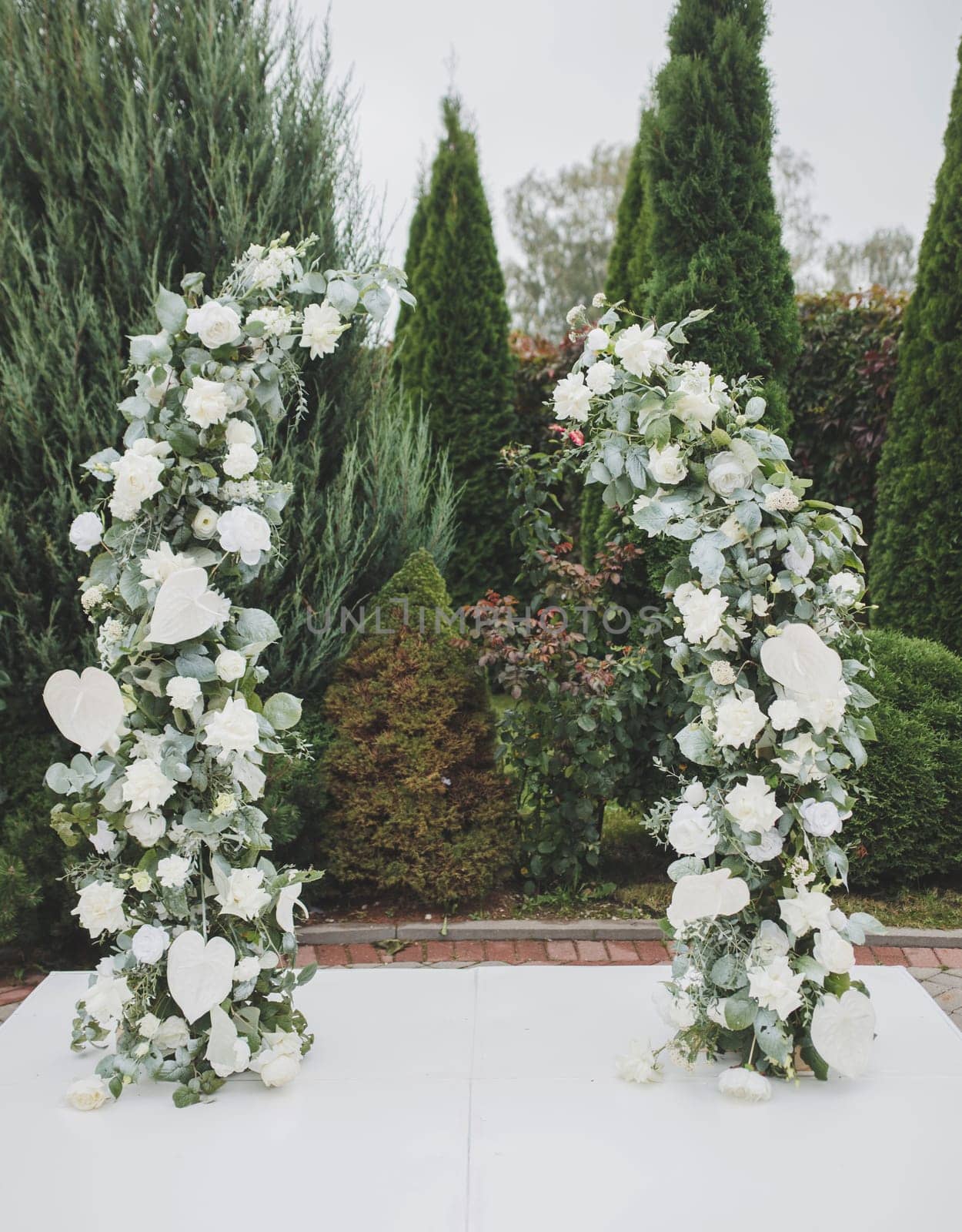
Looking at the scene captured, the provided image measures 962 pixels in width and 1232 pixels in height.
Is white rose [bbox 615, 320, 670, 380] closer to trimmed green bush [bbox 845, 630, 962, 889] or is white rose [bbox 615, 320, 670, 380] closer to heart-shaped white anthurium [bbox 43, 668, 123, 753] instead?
heart-shaped white anthurium [bbox 43, 668, 123, 753]

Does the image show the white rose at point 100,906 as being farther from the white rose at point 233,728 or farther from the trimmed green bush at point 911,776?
the trimmed green bush at point 911,776

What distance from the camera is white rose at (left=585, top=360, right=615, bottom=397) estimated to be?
2.38 m

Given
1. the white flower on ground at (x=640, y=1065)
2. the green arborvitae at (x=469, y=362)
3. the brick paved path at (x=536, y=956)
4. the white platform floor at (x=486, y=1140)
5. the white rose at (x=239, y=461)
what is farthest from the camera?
the green arborvitae at (x=469, y=362)

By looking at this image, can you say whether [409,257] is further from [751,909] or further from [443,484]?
[751,909]

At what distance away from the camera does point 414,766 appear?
12.8ft

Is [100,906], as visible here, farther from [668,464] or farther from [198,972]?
[668,464]

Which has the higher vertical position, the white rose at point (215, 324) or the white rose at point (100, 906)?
the white rose at point (215, 324)

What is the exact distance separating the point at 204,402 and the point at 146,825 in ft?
3.28

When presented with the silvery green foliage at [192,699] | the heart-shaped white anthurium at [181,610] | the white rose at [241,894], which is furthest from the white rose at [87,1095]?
the heart-shaped white anthurium at [181,610]

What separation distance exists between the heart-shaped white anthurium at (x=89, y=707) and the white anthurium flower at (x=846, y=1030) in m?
1.80

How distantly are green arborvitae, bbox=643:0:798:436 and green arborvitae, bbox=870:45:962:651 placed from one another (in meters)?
0.65

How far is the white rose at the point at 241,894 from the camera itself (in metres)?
2.35

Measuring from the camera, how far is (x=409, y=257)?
7.73 m

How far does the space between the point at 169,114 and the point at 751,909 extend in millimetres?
3566
